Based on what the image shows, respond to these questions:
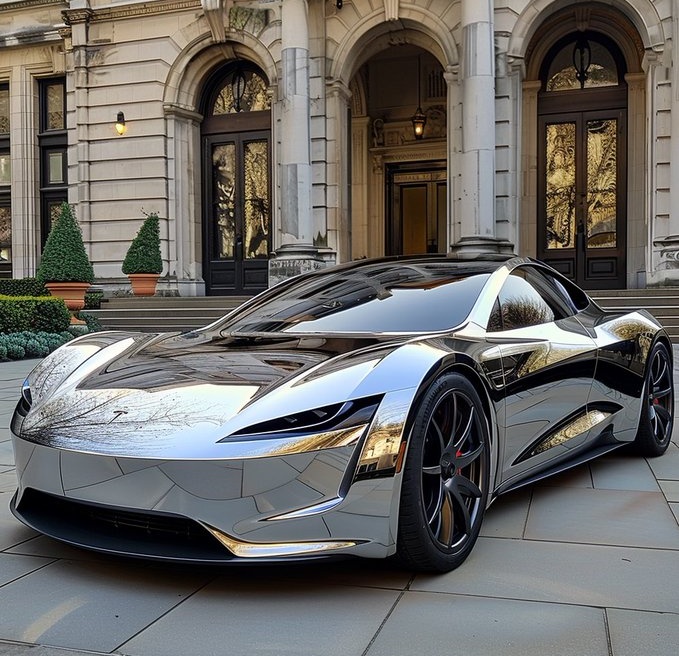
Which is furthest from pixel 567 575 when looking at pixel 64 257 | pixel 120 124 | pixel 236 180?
pixel 120 124

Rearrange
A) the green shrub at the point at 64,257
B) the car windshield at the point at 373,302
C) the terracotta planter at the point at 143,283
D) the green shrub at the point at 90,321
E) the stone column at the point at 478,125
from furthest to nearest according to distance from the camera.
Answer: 1. the terracotta planter at the point at 143,283
2. the stone column at the point at 478,125
3. the green shrub at the point at 90,321
4. the green shrub at the point at 64,257
5. the car windshield at the point at 373,302

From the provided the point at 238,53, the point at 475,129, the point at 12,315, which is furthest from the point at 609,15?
the point at 12,315

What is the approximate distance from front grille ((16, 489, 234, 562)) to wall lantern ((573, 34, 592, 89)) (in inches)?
648

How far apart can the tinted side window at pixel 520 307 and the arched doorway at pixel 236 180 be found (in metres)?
14.5

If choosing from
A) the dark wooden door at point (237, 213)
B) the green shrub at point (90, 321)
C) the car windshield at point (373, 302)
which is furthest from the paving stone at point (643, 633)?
the dark wooden door at point (237, 213)

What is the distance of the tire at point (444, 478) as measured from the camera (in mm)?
2660

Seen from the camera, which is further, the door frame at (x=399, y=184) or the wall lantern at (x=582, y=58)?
the door frame at (x=399, y=184)

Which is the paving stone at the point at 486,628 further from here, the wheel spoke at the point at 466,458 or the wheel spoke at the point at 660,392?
the wheel spoke at the point at 660,392

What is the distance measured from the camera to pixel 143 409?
2775 mm

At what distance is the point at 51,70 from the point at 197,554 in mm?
20665

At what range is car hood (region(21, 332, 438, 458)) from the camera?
2607mm

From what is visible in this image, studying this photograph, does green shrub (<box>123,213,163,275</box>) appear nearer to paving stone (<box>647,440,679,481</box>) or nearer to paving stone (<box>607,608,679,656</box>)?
paving stone (<box>647,440,679,481</box>)

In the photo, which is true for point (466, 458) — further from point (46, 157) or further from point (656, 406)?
point (46, 157)

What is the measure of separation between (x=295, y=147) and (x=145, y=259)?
157 inches
